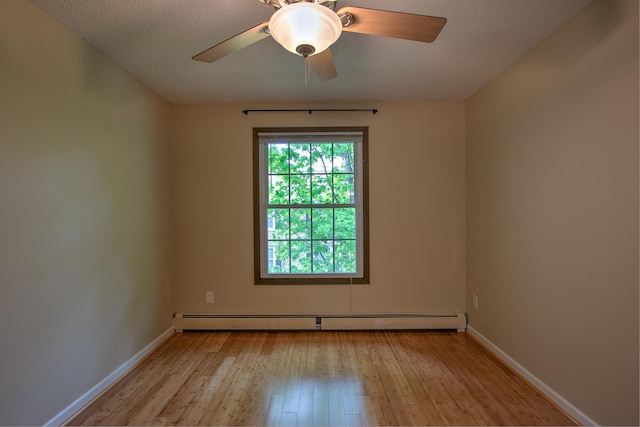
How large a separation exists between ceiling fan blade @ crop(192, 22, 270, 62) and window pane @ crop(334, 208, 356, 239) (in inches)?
80.5

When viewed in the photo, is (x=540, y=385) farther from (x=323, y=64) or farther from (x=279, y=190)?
(x=279, y=190)

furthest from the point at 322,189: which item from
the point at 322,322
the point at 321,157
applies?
the point at 322,322

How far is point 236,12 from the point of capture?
1780 mm

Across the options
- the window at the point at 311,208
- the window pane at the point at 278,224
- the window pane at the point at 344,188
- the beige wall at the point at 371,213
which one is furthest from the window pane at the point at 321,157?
the window pane at the point at 278,224

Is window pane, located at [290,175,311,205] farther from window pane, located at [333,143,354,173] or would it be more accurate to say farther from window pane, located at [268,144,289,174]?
window pane, located at [333,143,354,173]

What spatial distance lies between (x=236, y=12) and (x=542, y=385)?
3078mm

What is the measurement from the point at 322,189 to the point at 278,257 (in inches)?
34.4

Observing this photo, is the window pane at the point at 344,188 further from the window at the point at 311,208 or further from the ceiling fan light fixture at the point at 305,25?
the ceiling fan light fixture at the point at 305,25

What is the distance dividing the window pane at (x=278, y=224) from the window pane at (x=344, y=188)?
0.58 metres

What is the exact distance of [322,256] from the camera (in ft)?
11.1

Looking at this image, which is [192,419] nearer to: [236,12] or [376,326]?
[376,326]

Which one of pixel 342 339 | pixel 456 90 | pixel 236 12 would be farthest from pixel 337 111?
pixel 342 339

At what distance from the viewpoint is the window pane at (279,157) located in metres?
3.39

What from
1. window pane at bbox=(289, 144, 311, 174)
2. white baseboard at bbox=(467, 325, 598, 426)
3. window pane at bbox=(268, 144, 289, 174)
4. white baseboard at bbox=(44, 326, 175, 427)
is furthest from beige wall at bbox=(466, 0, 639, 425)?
white baseboard at bbox=(44, 326, 175, 427)
